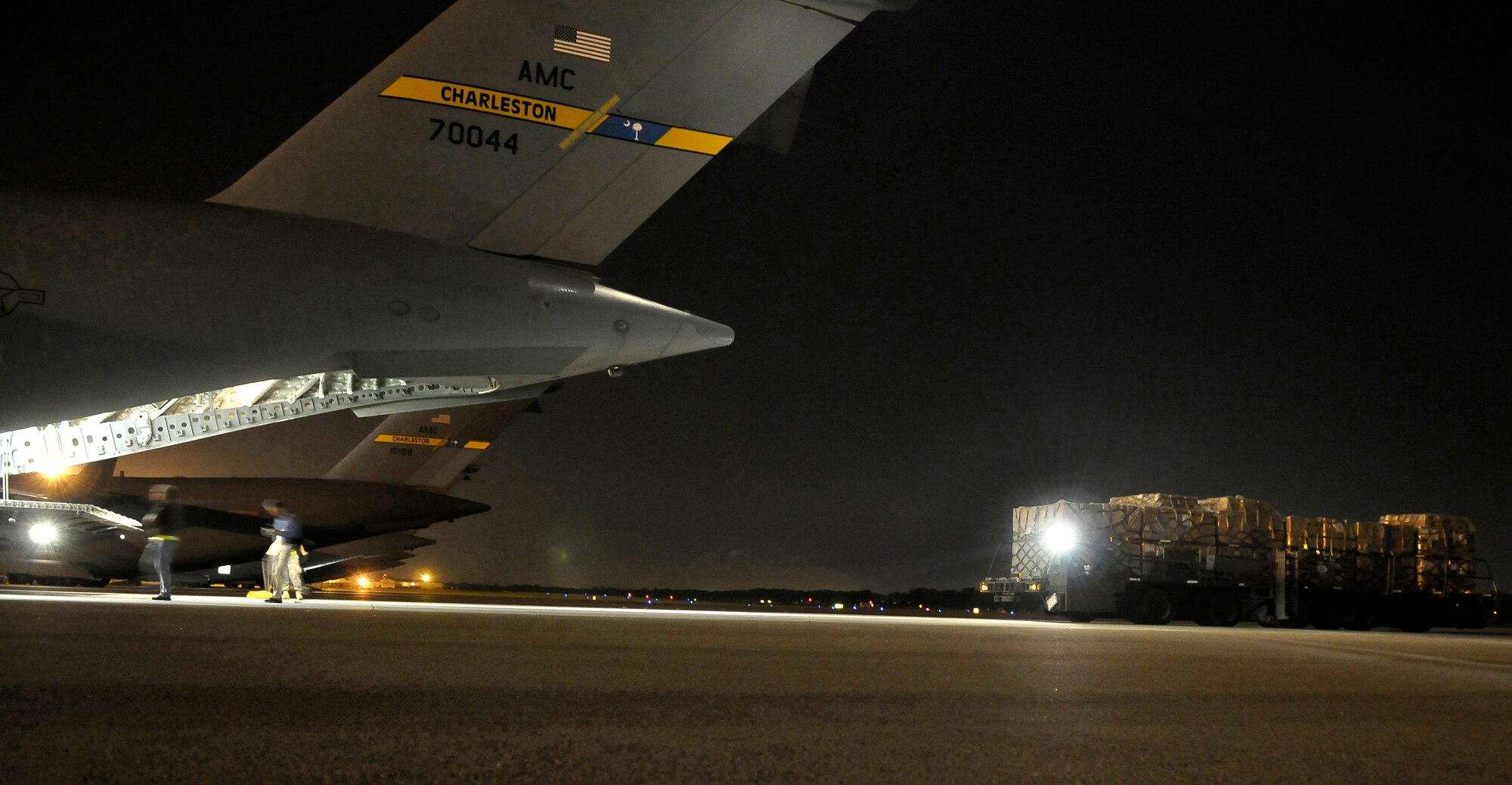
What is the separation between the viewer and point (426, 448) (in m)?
23.6

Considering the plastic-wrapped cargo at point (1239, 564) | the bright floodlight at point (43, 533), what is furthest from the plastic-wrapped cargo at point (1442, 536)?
the bright floodlight at point (43, 533)

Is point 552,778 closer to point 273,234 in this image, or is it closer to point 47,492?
point 273,234

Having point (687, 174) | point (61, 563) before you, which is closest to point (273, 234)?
point (687, 174)

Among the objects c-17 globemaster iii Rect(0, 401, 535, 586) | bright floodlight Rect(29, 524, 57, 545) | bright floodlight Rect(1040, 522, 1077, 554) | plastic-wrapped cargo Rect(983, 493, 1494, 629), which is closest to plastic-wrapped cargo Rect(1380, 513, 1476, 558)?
plastic-wrapped cargo Rect(983, 493, 1494, 629)

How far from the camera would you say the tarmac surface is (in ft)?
8.43

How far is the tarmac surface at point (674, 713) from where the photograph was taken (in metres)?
2.57

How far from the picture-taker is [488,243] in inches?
234

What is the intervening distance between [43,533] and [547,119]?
1483 centimetres

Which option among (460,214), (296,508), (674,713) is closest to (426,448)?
(296,508)

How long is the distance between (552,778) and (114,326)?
12.7 feet

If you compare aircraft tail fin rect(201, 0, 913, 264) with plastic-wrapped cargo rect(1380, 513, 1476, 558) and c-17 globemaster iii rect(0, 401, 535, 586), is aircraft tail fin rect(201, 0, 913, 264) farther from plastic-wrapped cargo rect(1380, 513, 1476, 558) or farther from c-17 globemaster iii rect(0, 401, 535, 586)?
plastic-wrapped cargo rect(1380, 513, 1476, 558)

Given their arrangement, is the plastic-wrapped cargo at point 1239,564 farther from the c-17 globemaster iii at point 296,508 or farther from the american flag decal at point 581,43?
the american flag decal at point 581,43

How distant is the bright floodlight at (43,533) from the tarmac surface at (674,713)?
36.5 feet

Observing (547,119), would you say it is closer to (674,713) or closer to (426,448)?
(674,713)
